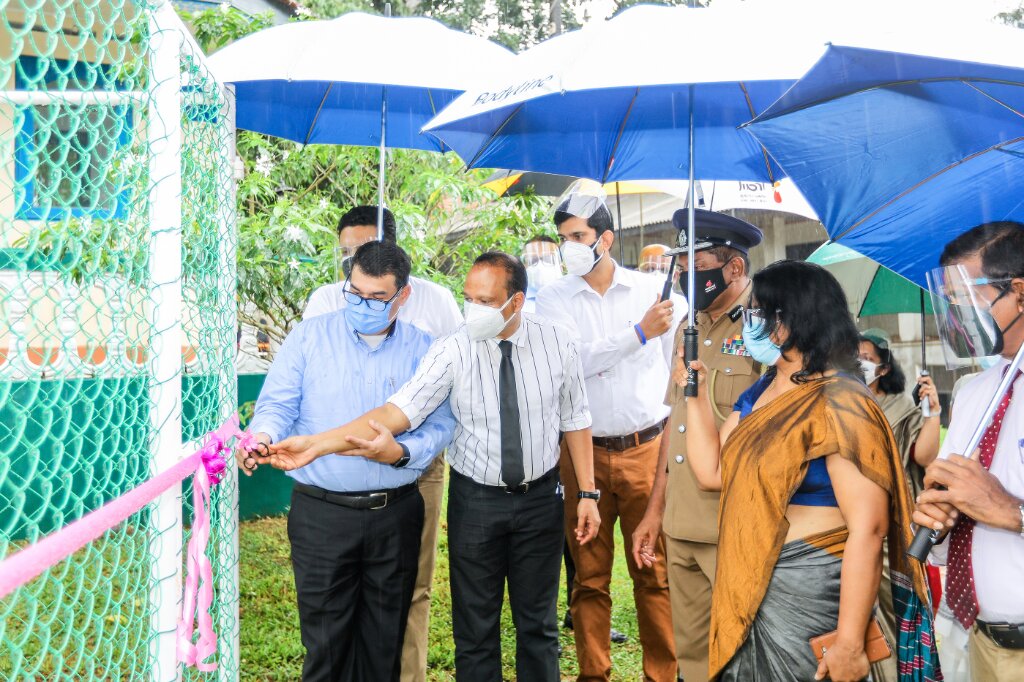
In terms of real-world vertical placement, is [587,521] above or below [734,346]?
below

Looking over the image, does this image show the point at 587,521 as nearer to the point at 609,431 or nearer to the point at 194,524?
the point at 609,431

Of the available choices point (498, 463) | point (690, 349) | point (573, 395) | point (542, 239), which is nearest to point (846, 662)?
point (690, 349)

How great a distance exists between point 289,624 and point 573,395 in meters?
2.84

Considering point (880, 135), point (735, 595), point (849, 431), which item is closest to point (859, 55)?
point (880, 135)

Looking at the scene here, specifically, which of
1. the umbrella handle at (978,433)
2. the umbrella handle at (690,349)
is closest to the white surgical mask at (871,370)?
the umbrella handle at (690,349)

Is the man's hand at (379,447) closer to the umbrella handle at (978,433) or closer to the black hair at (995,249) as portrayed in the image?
the umbrella handle at (978,433)

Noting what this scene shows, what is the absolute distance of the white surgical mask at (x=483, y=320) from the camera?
11.7ft

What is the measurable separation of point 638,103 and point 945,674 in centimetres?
274

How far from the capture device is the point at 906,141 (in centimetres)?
287

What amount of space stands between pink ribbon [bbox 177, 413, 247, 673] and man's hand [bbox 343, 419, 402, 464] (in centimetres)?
54

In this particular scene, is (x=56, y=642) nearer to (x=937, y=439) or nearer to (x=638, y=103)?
(x=638, y=103)

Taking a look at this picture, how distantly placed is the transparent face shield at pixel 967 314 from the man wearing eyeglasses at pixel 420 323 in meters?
2.12

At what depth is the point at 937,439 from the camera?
452cm

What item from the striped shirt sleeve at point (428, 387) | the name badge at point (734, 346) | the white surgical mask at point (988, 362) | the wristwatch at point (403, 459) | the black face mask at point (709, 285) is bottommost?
the wristwatch at point (403, 459)
